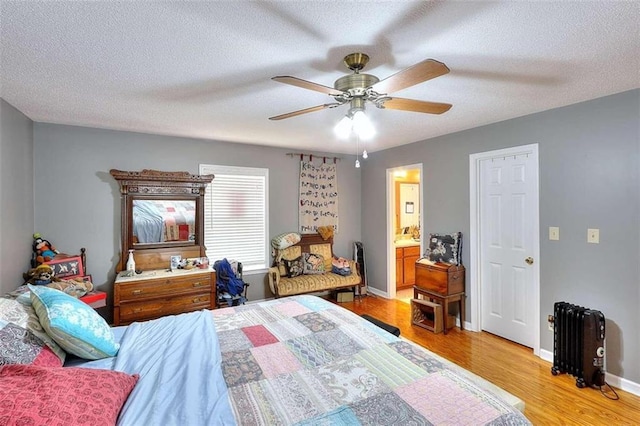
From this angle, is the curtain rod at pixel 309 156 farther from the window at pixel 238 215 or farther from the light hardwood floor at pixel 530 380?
the light hardwood floor at pixel 530 380

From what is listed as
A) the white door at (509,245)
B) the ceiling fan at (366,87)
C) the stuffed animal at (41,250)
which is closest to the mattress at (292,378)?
the ceiling fan at (366,87)

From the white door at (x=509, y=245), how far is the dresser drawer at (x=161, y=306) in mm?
3279

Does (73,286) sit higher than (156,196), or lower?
lower

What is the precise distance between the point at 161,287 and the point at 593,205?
13.9ft

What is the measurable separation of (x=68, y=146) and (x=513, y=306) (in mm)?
5152

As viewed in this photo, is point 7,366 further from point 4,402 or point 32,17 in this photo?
point 32,17

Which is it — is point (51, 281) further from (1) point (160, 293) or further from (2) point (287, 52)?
(2) point (287, 52)

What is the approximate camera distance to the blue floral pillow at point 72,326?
57.8 inches

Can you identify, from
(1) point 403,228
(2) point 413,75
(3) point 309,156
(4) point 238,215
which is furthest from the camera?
(1) point 403,228

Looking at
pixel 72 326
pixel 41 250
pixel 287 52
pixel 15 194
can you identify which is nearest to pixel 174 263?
pixel 41 250

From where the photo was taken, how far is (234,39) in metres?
1.64

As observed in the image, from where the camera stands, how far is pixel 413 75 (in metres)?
1.53

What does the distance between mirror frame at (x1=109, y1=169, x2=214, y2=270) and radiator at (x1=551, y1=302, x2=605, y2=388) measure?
3.90 m

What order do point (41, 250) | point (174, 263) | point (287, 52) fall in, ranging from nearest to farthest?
point (287, 52), point (41, 250), point (174, 263)
